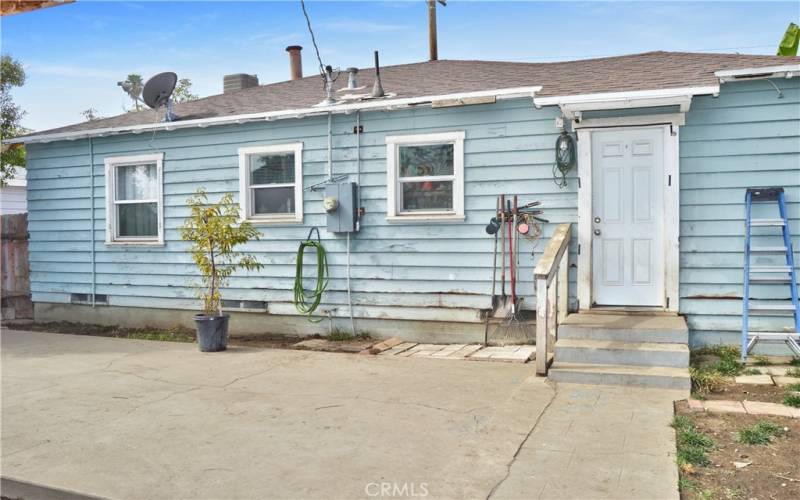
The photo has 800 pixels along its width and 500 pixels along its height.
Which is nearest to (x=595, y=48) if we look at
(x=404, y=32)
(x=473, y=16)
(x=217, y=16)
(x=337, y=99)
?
(x=473, y=16)

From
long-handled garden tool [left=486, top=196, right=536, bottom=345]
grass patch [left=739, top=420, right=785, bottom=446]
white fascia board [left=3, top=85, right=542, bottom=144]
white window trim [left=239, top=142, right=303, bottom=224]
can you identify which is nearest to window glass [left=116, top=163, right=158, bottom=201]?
white fascia board [left=3, top=85, right=542, bottom=144]

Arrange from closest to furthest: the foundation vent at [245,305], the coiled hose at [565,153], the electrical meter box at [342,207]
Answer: the coiled hose at [565,153] → the electrical meter box at [342,207] → the foundation vent at [245,305]

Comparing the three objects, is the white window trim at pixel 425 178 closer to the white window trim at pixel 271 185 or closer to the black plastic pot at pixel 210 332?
the white window trim at pixel 271 185

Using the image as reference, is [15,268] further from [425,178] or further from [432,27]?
[432,27]

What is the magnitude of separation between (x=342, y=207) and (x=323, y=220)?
44 cm

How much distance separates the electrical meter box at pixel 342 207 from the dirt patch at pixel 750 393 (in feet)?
15.5

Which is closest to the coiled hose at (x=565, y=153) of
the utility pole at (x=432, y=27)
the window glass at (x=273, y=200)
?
the window glass at (x=273, y=200)

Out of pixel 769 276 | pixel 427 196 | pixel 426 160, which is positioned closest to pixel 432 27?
pixel 426 160

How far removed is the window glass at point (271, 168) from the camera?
9.26 metres

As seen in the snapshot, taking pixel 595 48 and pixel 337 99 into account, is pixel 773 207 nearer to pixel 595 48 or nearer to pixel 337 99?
pixel 337 99

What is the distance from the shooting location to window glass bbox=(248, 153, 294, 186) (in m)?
9.26

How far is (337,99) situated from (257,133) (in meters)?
1.25

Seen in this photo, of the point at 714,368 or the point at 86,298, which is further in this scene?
the point at 86,298

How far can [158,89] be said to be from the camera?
33.8ft
